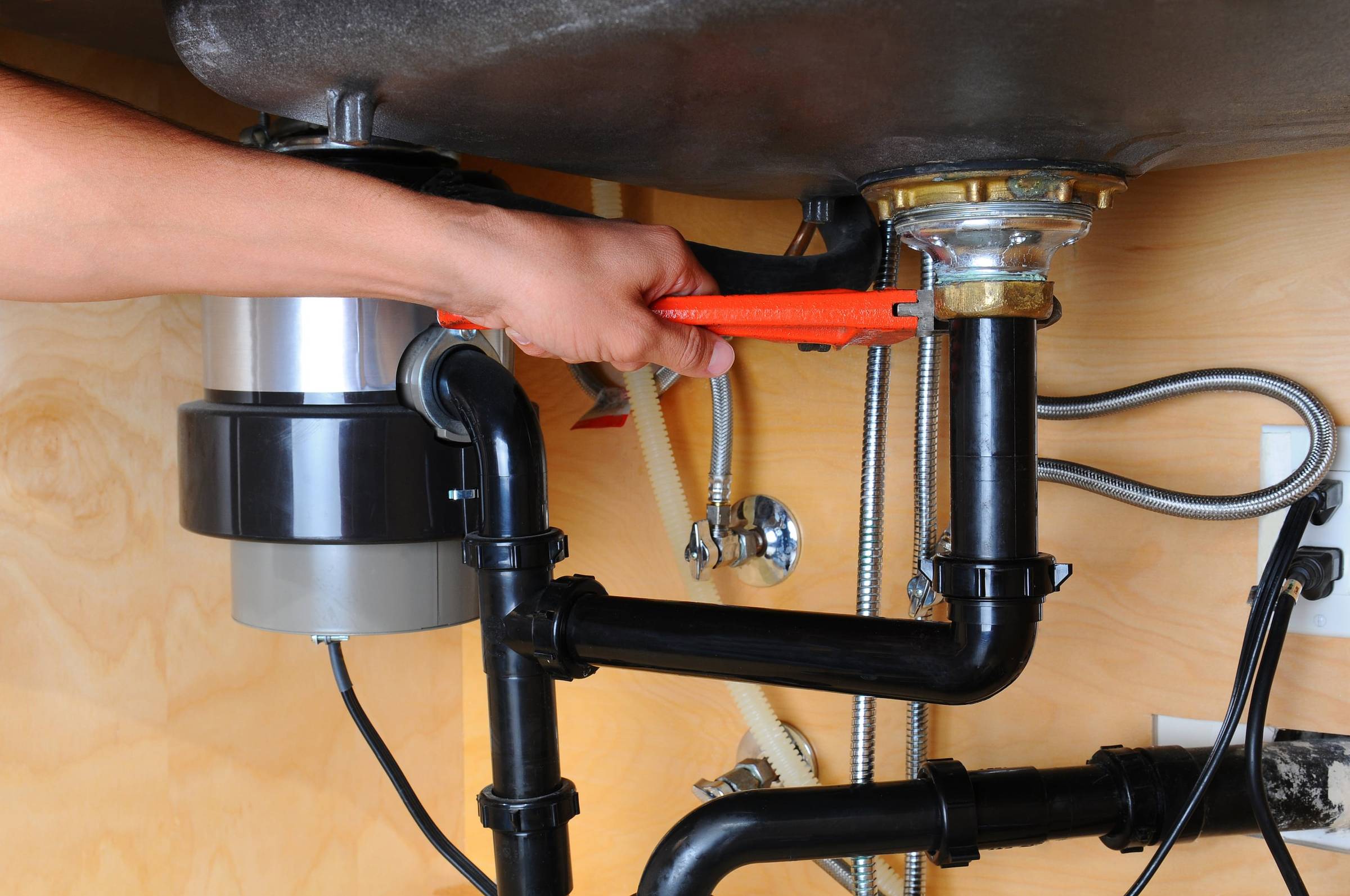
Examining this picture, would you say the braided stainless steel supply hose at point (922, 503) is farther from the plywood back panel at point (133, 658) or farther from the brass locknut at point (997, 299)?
the plywood back panel at point (133, 658)

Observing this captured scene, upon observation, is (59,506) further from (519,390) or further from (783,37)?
(783,37)

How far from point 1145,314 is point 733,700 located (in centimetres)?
45

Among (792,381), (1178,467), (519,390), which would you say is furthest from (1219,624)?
(519,390)

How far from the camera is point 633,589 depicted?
0.97 m

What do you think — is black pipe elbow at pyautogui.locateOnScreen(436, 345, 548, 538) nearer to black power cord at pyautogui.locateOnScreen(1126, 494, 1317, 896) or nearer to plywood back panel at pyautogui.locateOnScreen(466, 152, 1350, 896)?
plywood back panel at pyautogui.locateOnScreen(466, 152, 1350, 896)

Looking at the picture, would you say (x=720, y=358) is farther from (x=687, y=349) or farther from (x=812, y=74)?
(x=812, y=74)

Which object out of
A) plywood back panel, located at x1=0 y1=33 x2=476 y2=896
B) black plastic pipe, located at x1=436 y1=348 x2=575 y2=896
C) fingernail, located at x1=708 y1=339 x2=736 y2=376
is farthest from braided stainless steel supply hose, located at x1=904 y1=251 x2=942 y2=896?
plywood back panel, located at x1=0 y1=33 x2=476 y2=896

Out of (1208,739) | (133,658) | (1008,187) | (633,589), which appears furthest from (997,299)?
(133,658)

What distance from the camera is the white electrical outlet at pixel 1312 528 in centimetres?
62

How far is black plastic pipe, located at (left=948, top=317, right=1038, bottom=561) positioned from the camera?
18.9 inches

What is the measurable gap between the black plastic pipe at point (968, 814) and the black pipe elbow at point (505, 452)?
191 mm

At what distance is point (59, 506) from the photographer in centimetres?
77

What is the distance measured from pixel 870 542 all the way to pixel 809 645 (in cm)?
20

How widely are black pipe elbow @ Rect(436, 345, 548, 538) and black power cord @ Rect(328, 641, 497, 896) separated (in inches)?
10.5
